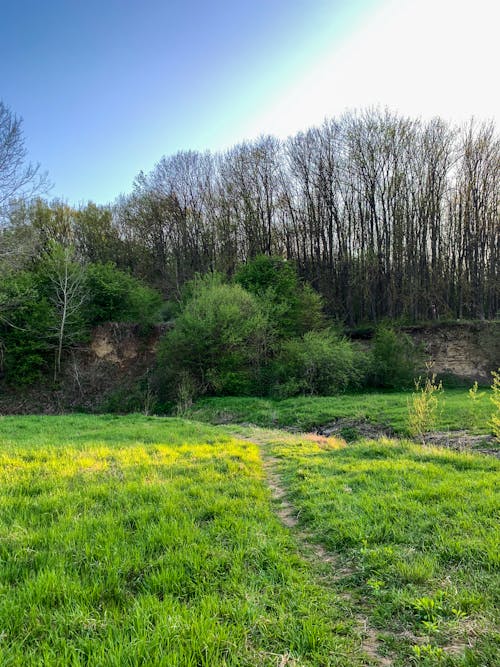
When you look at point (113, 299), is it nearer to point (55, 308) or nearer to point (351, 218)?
point (55, 308)

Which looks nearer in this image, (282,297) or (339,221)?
(282,297)

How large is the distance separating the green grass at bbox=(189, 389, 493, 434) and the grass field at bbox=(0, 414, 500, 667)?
5906 mm

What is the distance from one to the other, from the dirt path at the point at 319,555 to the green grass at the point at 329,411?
6752 mm

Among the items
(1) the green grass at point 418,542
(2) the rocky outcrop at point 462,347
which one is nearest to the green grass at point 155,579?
(1) the green grass at point 418,542

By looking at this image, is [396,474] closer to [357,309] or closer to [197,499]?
[197,499]

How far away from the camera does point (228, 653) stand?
204 centimetres

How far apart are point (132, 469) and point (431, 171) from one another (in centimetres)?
3436

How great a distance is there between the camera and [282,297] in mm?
25016

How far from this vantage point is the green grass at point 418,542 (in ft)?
7.44

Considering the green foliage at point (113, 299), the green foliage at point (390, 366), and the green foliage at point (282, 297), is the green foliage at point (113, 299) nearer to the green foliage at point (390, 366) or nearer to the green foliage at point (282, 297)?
the green foliage at point (282, 297)

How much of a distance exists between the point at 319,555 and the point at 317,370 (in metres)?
16.2

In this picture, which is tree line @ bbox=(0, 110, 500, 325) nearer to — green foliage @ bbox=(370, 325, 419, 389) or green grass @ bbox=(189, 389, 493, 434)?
green foliage @ bbox=(370, 325, 419, 389)

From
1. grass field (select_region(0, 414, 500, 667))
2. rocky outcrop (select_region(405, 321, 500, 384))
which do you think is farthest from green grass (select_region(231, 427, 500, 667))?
rocky outcrop (select_region(405, 321, 500, 384))

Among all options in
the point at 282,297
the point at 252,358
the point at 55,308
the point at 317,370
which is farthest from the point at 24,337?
the point at 317,370
